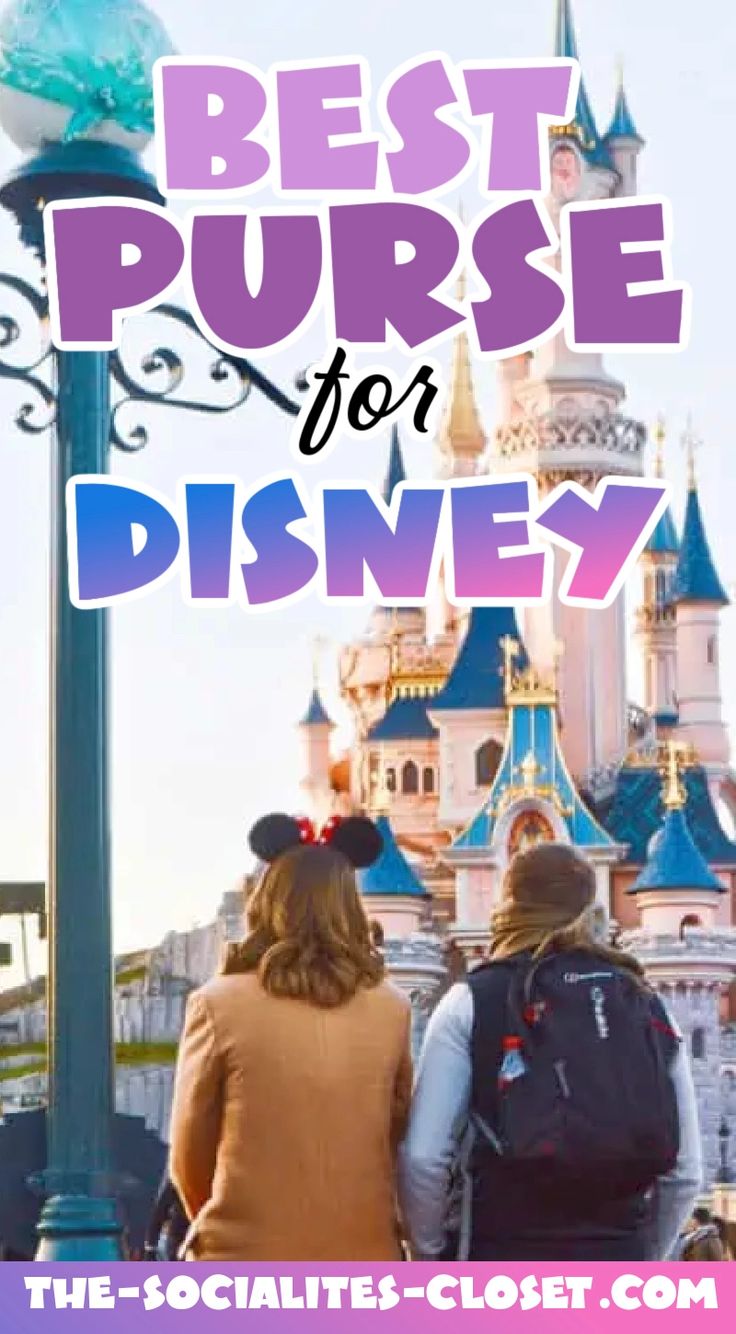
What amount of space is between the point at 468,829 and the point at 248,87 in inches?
1319

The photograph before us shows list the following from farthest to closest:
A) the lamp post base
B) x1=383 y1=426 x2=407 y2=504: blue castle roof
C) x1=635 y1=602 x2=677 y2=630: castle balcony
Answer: x1=635 y1=602 x2=677 y2=630: castle balcony < x1=383 y1=426 x2=407 y2=504: blue castle roof < the lamp post base

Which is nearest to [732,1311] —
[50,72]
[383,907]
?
[50,72]

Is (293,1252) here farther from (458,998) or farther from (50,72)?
(50,72)

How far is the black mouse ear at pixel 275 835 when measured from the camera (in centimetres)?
402

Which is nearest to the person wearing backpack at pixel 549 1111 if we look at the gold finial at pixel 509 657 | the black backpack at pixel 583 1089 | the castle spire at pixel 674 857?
the black backpack at pixel 583 1089

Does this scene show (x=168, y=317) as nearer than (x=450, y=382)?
Yes

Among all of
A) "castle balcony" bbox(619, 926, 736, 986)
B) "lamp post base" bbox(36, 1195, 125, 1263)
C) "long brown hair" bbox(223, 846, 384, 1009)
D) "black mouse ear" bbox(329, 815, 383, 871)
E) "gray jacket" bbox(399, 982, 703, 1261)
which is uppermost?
"castle balcony" bbox(619, 926, 736, 986)

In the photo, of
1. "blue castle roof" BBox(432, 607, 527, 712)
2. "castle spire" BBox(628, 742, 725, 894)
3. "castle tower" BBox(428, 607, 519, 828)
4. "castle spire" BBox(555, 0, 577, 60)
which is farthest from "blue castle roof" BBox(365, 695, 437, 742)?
"castle spire" BBox(555, 0, 577, 60)

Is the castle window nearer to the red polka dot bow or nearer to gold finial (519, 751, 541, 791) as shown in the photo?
gold finial (519, 751, 541, 791)

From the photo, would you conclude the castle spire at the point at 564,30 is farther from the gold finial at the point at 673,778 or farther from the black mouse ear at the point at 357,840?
the black mouse ear at the point at 357,840

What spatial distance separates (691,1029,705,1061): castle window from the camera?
37.5 m

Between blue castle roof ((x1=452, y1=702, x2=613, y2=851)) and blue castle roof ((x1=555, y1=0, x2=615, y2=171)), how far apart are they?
7.72 meters

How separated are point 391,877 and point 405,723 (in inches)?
154

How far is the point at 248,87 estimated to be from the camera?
19.4 feet
